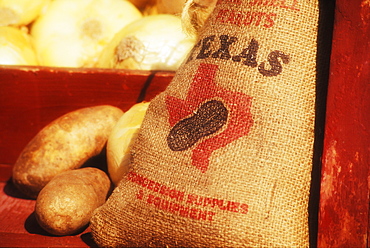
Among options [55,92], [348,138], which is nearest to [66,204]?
[55,92]

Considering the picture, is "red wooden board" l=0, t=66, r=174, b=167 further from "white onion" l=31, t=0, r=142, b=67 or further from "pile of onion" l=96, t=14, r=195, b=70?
"white onion" l=31, t=0, r=142, b=67

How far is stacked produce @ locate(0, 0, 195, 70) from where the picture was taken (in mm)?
2059

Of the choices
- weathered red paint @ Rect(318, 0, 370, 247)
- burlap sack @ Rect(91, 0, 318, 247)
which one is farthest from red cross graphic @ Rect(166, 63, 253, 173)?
weathered red paint @ Rect(318, 0, 370, 247)

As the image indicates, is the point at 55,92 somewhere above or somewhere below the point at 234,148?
below

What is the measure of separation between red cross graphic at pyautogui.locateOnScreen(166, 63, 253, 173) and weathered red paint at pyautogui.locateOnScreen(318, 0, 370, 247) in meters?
0.21

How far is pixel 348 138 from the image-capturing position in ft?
3.45

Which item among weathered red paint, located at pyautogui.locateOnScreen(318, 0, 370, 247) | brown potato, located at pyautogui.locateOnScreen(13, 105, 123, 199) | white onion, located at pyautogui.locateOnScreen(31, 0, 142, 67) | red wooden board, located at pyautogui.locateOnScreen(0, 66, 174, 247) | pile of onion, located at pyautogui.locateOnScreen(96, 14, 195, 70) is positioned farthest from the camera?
white onion, located at pyautogui.locateOnScreen(31, 0, 142, 67)

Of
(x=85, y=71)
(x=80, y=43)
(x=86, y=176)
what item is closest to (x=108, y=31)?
(x=80, y=43)

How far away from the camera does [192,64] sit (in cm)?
124

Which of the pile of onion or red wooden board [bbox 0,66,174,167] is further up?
the pile of onion

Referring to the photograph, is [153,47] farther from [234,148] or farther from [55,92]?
[234,148]

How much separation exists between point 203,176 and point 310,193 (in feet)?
0.93

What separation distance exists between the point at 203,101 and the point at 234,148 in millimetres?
164

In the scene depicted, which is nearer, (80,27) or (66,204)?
(66,204)
